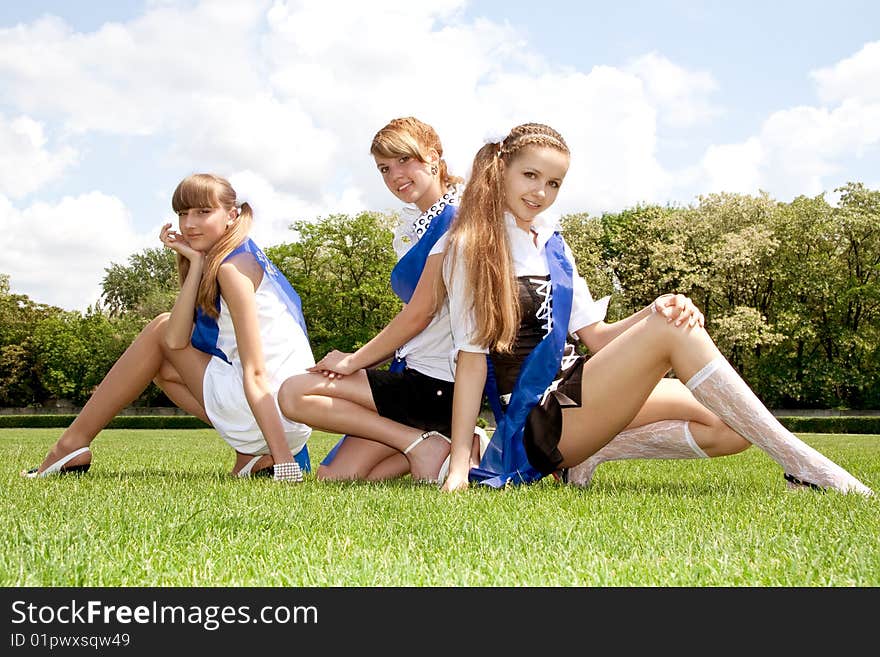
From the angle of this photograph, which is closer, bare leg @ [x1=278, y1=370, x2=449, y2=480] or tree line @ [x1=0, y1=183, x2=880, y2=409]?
bare leg @ [x1=278, y1=370, x2=449, y2=480]

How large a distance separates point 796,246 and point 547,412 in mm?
40261

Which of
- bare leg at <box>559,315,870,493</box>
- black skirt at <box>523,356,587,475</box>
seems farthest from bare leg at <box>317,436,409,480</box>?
bare leg at <box>559,315,870,493</box>

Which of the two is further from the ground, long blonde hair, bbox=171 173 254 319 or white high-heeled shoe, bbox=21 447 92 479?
long blonde hair, bbox=171 173 254 319

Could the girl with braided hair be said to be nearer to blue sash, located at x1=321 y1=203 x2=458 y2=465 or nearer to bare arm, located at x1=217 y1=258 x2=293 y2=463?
blue sash, located at x1=321 y1=203 x2=458 y2=465

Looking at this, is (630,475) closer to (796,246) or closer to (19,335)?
(796,246)

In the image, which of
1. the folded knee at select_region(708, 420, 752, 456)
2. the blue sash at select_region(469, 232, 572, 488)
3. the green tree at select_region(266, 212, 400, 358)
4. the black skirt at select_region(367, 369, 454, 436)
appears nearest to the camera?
the blue sash at select_region(469, 232, 572, 488)

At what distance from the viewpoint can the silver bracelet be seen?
16.2ft

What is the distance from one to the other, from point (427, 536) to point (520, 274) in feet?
6.46

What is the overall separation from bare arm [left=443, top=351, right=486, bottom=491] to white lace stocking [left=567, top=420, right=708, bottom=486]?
876mm

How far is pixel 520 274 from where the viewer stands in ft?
15.2

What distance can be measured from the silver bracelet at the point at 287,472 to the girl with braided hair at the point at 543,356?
3.41 ft

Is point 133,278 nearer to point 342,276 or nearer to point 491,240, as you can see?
point 342,276

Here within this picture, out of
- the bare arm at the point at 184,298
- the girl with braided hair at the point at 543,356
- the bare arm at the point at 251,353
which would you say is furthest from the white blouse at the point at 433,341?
the bare arm at the point at 184,298
